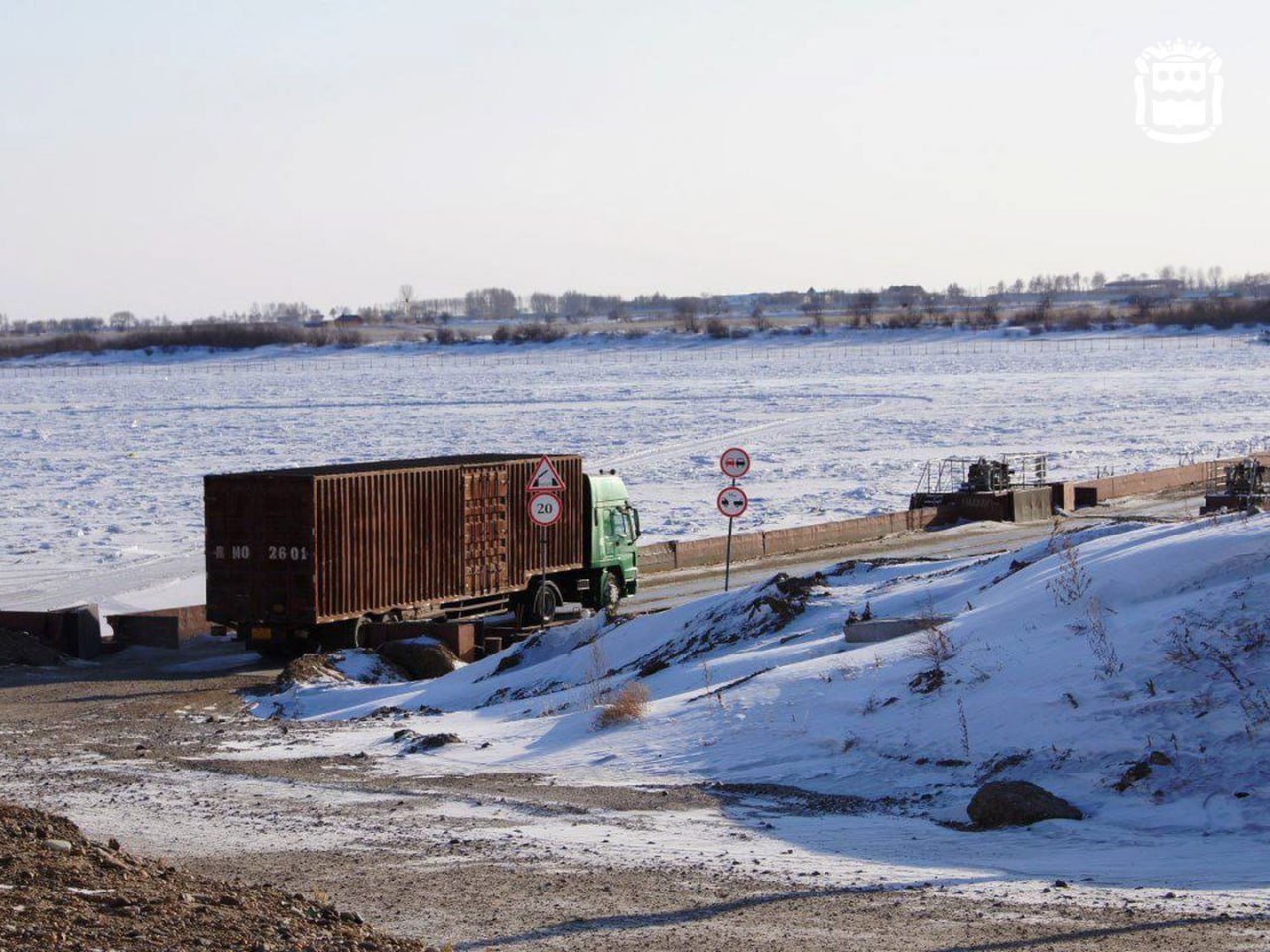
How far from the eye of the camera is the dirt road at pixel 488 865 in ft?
29.8

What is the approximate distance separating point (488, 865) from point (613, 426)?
190 ft

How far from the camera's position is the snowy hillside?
12328 millimetres

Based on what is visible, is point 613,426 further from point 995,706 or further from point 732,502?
point 995,706

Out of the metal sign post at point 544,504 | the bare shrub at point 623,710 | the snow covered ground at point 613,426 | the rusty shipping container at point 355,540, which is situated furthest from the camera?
the snow covered ground at point 613,426

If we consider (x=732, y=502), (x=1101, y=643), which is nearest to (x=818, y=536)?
(x=732, y=502)

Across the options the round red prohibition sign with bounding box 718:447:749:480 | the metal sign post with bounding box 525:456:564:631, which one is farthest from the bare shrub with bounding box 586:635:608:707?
the round red prohibition sign with bounding box 718:447:749:480

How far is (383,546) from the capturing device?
25531mm

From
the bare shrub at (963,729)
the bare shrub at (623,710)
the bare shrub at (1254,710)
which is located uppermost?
the bare shrub at (1254,710)

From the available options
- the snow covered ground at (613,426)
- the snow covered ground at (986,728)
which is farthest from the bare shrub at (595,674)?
the snow covered ground at (613,426)

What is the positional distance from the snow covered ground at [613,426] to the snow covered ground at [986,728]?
15432 millimetres

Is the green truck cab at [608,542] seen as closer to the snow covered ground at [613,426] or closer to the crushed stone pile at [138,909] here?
the snow covered ground at [613,426]

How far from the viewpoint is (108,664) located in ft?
80.2

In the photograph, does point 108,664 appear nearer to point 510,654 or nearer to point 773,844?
point 510,654

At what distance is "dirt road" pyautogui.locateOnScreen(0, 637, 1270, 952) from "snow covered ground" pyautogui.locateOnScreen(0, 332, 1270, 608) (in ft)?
49.7
